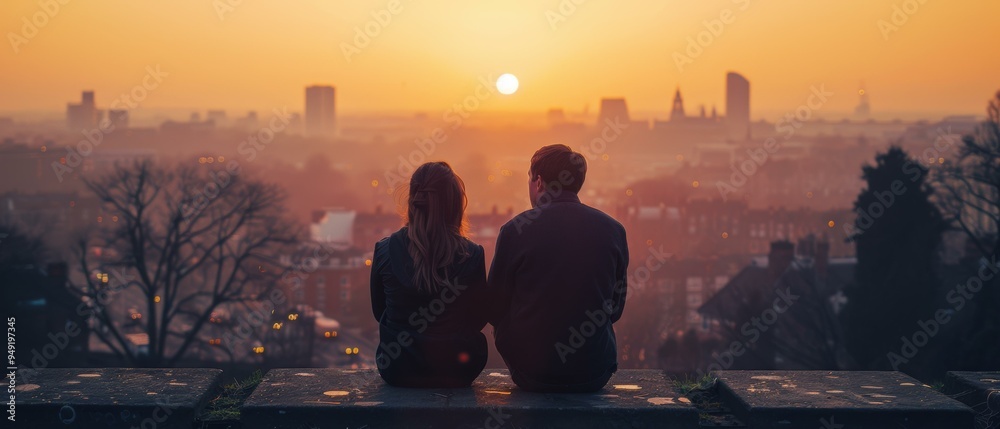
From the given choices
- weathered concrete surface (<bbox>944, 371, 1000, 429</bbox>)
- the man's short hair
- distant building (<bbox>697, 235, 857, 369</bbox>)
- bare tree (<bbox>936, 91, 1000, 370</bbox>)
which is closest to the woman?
the man's short hair

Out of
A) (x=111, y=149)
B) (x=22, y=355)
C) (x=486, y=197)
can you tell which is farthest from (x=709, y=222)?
(x=111, y=149)

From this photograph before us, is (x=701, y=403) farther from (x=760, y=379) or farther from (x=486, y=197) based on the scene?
(x=486, y=197)

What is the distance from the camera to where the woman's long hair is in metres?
6.62

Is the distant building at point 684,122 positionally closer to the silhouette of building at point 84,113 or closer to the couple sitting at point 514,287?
the silhouette of building at point 84,113

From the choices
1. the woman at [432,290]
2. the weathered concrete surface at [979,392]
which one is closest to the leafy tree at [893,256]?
the weathered concrete surface at [979,392]

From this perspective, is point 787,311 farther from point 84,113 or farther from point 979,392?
point 84,113

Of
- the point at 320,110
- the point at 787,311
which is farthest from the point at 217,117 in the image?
the point at 787,311

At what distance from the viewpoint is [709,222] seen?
9362cm

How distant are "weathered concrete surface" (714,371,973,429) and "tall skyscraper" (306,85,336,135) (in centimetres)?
15684

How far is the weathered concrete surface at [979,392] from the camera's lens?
6934 millimetres

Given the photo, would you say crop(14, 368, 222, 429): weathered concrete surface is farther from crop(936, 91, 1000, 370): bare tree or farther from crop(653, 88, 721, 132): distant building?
crop(653, 88, 721, 132): distant building

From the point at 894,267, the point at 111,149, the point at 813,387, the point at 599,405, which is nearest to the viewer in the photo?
the point at 599,405

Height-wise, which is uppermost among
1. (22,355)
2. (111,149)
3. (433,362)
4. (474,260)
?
(111,149)

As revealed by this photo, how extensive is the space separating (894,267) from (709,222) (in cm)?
6484
